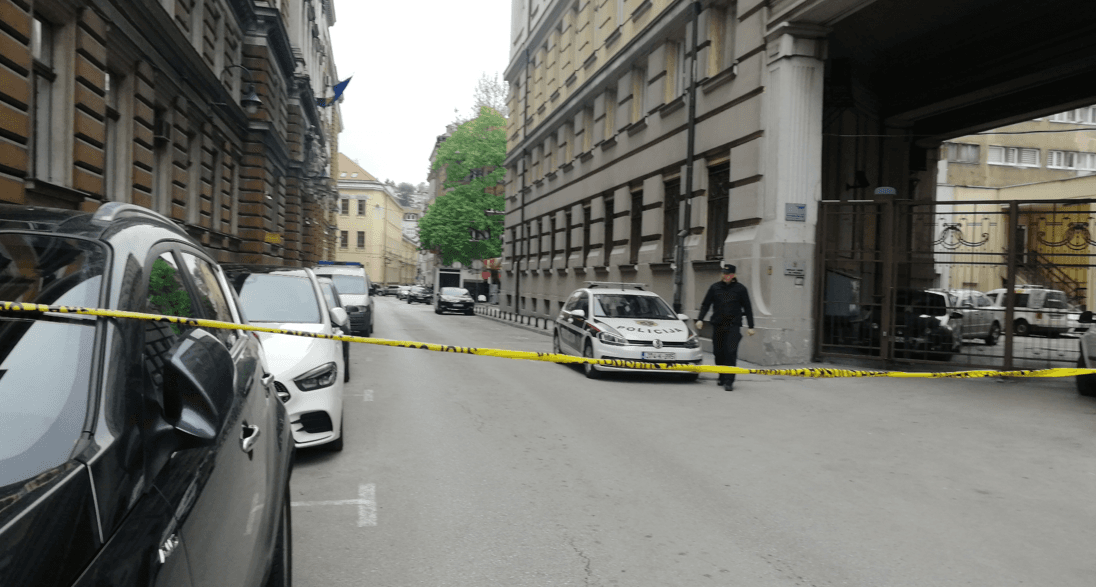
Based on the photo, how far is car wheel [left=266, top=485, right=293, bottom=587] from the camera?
3.01 m

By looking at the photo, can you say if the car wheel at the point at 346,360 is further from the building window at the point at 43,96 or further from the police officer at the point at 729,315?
the police officer at the point at 729,315

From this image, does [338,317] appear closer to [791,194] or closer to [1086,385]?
[791,194]

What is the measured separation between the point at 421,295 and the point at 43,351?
212 ft

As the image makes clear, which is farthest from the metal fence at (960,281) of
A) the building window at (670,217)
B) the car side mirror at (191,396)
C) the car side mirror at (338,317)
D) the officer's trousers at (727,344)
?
the car side mirror at (191,396)

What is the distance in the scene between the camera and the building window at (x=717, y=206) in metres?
17.8

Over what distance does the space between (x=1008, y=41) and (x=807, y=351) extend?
7.20 m

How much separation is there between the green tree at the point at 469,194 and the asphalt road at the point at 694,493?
4506cm

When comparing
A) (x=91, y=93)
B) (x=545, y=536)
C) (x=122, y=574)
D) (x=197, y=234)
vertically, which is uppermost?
(x=91, y=93)

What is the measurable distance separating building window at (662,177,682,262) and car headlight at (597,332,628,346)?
Result: 7.73m

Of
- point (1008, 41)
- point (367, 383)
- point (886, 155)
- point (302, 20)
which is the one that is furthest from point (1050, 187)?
point (367, 383)

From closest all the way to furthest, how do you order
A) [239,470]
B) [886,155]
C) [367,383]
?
[239,470] → [367,383] → [886,155]

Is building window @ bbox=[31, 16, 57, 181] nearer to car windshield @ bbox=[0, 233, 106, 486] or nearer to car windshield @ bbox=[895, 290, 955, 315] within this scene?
car windshield @ bbox=[0, 233, 106, 486]

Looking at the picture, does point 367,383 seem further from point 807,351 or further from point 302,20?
point 302,20

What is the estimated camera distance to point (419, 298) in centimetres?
6631
